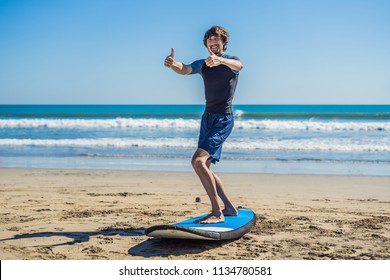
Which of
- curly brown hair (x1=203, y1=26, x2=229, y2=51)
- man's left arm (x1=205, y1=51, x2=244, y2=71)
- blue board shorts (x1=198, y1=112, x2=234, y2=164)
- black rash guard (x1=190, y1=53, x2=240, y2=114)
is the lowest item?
blue board shorts (x1=198, y1=112, x2=234, y2=164)

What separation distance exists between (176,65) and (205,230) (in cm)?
167

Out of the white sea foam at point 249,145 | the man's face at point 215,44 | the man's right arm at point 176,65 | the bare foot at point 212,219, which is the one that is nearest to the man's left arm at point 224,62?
the man's face at point 215,44

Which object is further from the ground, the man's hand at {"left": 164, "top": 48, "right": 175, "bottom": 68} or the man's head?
the man's head

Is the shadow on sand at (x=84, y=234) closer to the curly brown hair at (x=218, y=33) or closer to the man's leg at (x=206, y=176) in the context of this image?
the man's leg at (x=206, y=176)

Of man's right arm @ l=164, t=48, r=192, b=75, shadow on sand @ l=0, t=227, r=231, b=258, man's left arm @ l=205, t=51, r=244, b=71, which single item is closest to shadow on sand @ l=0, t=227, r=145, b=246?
shadow on sand @ l=0, t=227, r=231, b=258

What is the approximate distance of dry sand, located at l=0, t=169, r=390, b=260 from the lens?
15.5 feet

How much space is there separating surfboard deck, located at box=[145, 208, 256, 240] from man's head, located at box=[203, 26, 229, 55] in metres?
1.81

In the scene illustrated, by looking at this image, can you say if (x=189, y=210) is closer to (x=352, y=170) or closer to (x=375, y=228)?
(x=375, y=228)

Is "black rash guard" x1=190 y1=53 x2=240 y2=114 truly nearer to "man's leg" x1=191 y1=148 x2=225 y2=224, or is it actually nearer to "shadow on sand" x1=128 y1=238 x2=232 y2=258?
"man's leg" x1=191 y1=148 x2=225 y2=224

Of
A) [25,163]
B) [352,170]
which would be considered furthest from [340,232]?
[25,163]

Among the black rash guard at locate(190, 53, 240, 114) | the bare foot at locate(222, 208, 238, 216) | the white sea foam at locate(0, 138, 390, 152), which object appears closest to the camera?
the black rash guard at locate(190, 53, 240, 114)

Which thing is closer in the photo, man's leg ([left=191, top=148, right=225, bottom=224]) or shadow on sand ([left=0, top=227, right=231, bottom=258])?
shadow on sand ([left=0, top=227, right=231, bottom=258])

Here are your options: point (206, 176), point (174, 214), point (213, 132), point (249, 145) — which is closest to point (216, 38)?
point (213, 132)

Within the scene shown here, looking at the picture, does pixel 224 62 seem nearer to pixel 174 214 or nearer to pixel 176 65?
pixel 176 65
